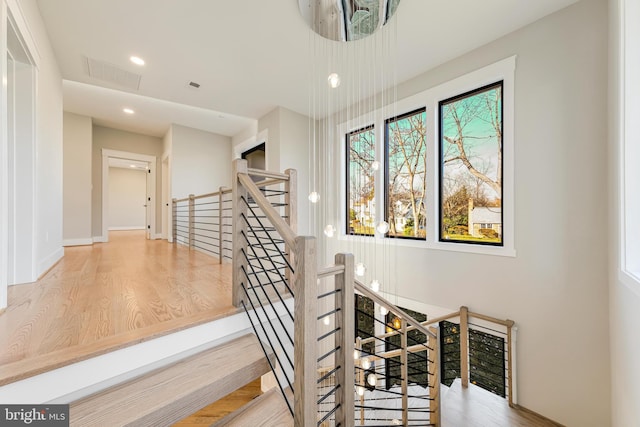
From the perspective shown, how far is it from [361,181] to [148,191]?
19.1 ft

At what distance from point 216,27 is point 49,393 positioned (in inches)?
119

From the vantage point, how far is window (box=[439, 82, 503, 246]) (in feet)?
9.11

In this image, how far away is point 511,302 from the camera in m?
2.53

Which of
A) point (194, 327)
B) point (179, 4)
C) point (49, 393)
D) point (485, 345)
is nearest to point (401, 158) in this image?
point (485, 345)

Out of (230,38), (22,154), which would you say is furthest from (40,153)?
(230,38)

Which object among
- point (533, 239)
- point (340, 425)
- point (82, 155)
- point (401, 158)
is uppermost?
point (82, 155)

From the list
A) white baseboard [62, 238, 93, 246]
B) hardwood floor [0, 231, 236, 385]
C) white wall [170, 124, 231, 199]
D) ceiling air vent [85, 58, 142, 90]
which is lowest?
hardwood floor [0, 231, 236, 385]

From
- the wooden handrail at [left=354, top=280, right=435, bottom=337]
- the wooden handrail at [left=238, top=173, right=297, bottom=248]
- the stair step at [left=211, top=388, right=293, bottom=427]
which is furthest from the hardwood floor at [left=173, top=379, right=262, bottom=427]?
the wooden handrail at [left=238, top=173, right=297, bottom=248]

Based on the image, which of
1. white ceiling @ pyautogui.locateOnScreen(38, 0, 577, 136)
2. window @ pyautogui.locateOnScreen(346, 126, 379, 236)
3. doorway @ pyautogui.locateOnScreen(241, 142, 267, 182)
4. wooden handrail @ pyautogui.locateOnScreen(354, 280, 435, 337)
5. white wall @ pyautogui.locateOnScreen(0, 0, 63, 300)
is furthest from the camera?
doorway @ pyautogui.locateOnScreen(241, 142, 267, 182)

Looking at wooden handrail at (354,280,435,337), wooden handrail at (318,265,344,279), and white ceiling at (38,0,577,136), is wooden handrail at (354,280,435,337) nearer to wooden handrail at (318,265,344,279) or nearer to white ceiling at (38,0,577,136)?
wooden handrail at (318,265,344,279)

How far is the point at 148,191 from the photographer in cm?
663

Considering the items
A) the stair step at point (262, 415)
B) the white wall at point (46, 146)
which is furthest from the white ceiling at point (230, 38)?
the stair step at point (262, 415)

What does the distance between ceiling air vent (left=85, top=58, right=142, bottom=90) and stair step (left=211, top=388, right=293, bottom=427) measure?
402 centimetres

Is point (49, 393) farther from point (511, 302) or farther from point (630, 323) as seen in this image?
point (511, 302)
